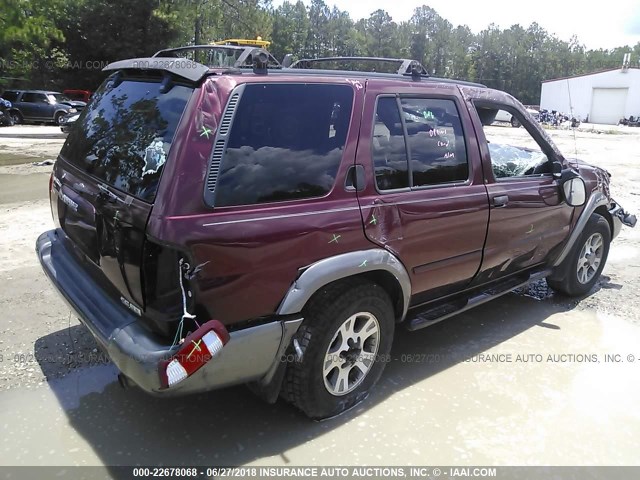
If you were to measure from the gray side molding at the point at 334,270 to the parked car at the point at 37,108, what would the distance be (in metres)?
23.3

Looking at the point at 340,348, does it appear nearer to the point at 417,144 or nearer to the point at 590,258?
the point at 417,144

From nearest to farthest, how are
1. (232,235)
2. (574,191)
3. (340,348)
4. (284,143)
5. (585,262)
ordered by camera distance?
(232,235) → (284,143) → (340,348) → (574,191) → (585,262)

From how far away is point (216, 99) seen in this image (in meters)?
2.45

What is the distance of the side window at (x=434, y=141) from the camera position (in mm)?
3234

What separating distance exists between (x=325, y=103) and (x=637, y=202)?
8.44m

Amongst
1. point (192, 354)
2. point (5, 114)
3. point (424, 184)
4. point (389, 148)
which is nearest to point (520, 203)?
point (424, 184)

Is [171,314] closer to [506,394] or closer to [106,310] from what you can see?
[106,310]

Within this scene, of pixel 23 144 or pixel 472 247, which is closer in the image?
pixel 472 247

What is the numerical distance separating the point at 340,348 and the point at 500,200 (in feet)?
5.31

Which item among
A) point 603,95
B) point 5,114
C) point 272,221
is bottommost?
point 272,221

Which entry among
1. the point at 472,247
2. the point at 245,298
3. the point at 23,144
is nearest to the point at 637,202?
the point at 472,247

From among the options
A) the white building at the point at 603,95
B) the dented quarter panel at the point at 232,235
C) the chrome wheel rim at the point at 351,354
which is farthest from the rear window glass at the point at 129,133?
the white building at the point at 603,95

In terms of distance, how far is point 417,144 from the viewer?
10.7 ft

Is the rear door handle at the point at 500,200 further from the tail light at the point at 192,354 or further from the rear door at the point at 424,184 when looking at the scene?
the tail light at the point at 192,354
